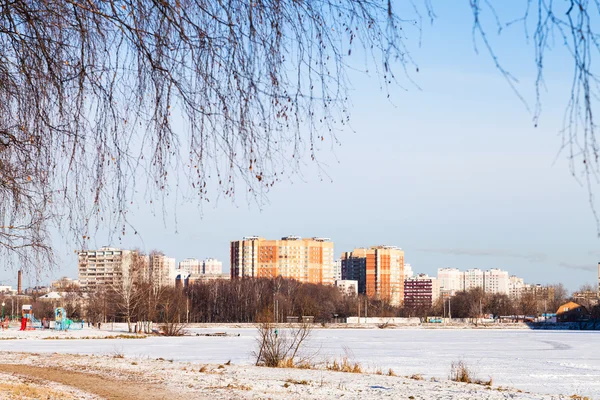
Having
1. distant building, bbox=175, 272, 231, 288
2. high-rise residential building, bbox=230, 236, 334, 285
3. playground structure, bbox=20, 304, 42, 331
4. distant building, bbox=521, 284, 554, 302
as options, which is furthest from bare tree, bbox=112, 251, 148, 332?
distant building, bbox=521, 284, 554, 302

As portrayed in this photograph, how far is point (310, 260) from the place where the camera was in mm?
158125

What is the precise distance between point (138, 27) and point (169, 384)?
491 inches

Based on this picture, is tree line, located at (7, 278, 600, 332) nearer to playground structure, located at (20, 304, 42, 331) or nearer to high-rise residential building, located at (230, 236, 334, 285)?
playground structure, located at (20, 304, 42, 331)

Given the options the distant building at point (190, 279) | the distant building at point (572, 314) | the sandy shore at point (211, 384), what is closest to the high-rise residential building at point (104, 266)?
the sandy shore at point (211, 384)

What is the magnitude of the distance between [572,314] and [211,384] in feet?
345

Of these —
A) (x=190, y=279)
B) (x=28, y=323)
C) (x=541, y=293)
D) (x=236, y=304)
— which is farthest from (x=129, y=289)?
(x=541, y=293)

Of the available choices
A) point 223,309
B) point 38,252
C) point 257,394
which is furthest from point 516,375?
point 223,309

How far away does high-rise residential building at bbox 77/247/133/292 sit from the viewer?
6.69m

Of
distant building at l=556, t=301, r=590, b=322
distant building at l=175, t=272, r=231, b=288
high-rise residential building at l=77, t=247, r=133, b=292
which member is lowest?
distant building at l=556, t=301, r=590, b=322

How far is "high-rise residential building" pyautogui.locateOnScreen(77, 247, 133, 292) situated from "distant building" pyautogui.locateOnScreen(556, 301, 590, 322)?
6582cm

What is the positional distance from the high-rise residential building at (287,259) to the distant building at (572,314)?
56348 millimetres

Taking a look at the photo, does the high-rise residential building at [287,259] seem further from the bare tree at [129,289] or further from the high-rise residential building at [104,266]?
the bare tree at [129,289]

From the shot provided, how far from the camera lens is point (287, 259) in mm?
155125

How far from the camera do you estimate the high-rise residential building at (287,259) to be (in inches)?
6107
